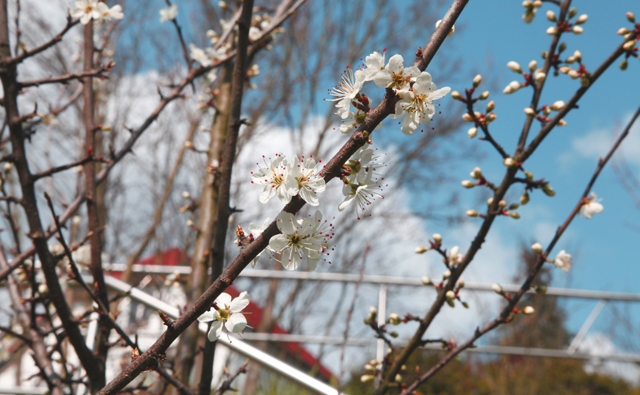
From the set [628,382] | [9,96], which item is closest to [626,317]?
[628,382]

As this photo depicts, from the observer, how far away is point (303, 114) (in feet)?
32.4

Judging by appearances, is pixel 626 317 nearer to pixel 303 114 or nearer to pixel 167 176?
pixel 303 114

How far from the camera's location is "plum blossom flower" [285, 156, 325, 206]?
37.3 inches

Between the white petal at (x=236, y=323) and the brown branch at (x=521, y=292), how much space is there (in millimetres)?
880

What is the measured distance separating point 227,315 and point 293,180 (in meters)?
0.36

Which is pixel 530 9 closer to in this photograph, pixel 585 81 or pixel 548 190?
pixel 585 81

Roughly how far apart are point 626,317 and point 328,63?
23.0ft

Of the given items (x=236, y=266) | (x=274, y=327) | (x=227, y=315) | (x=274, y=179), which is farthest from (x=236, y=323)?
(x=274, y=327)

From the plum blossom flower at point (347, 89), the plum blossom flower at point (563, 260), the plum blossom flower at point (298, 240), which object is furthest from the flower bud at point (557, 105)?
the plum blossom flower at point (298, 240)

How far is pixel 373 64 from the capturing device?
3.32ft

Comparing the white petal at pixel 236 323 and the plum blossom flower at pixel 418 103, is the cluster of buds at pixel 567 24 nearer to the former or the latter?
the plum blossom flower at pixel 418 103

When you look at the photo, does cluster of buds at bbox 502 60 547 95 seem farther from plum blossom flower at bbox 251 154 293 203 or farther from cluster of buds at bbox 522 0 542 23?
plum blossom flower at bbox 251 154 293 203

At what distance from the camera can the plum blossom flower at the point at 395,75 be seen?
970 mm

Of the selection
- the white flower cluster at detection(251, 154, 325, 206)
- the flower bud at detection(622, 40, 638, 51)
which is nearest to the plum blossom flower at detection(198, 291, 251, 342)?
the white flower cluster at detection(251, 154, 325, 206)
